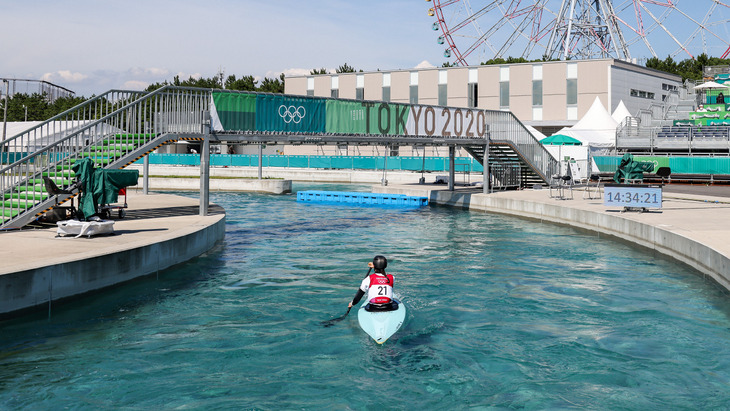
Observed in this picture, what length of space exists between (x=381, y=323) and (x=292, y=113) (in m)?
18.0

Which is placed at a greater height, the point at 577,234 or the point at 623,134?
the point at 623,134

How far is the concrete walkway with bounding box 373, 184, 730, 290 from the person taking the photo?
18.7 meters

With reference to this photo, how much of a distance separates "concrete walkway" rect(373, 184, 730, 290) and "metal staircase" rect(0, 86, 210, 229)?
16454 mm

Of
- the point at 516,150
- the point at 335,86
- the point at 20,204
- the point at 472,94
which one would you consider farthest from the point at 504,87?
the point at 20,204

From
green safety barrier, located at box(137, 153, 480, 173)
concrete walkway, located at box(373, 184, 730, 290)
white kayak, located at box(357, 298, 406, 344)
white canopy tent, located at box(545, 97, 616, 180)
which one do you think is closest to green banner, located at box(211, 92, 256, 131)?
concrete walkway, located at box(373, 184, 730, 290)

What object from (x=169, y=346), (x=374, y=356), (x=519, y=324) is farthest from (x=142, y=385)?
(x=519, y=324)

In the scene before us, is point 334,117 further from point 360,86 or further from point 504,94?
point 360,86

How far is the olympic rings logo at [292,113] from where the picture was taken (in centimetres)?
2831

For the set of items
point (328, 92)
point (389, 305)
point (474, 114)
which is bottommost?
point (389, 305)

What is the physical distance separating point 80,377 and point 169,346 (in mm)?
1897

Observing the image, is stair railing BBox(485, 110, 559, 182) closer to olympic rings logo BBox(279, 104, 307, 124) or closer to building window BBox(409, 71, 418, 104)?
olympic rings logo BBox(279, 104, 307, 124)

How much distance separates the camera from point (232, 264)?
20938mm

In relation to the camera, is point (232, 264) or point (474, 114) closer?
point (232, 264)

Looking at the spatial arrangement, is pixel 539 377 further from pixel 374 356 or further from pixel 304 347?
pixel 304 347
